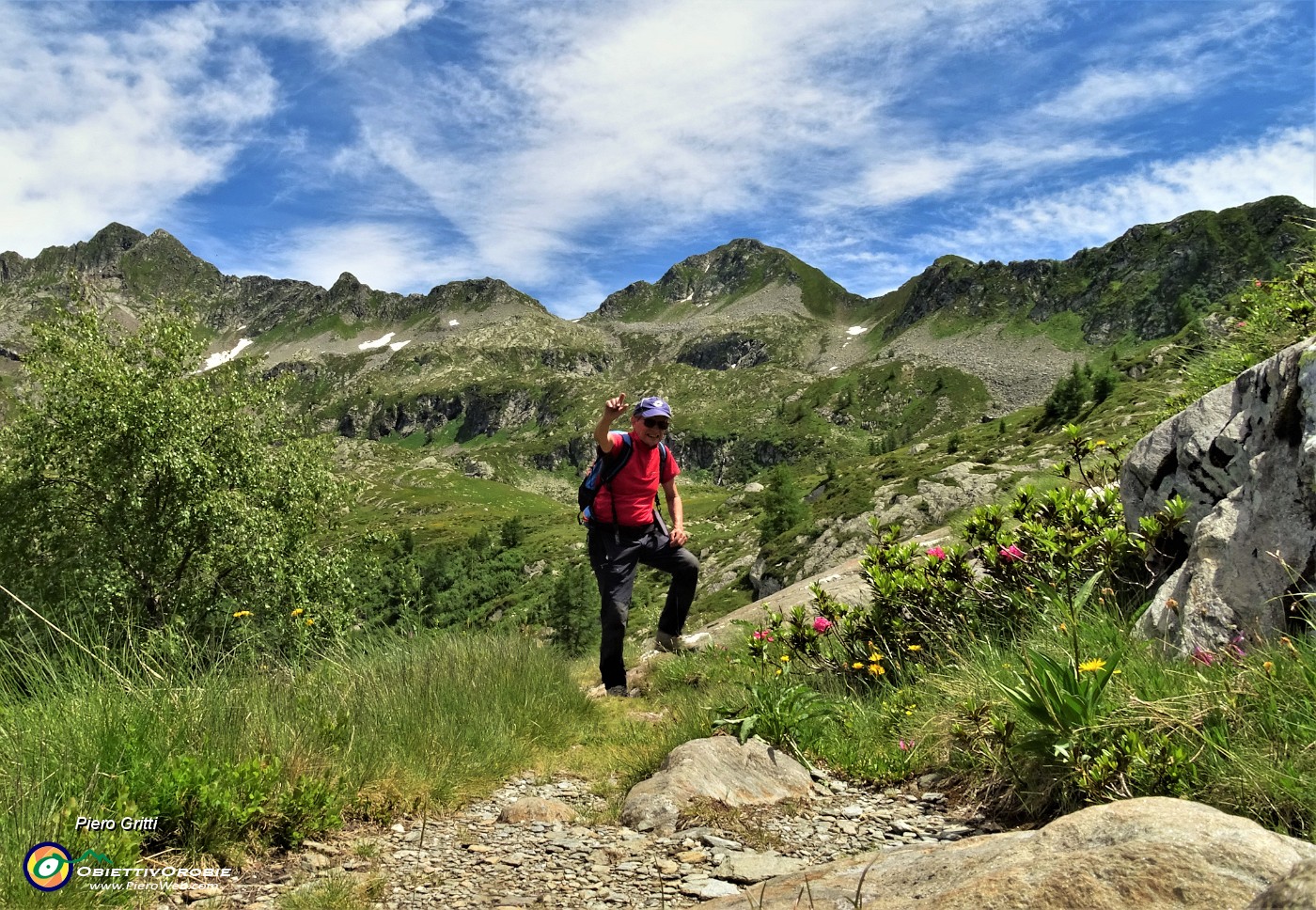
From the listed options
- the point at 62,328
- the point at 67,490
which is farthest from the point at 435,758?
the point at 62,328

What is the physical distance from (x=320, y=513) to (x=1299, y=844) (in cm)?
2896

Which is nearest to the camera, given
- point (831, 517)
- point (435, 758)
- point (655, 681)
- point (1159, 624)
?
point (1159, 624)

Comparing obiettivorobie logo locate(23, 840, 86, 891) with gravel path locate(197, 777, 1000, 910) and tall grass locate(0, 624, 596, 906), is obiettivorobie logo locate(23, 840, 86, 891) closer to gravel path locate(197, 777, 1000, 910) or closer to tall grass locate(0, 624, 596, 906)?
tall grass locate(0, 624, 596, 906)

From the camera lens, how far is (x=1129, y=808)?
8.44 feet

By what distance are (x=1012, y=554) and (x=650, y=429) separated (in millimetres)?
4307

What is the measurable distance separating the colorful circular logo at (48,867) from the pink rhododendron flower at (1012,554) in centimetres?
655

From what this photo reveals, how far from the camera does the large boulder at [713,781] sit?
14.8ft

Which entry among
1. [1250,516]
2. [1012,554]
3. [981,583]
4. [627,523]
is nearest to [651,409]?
[627,523]

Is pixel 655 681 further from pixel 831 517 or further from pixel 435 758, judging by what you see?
pixel 831 517

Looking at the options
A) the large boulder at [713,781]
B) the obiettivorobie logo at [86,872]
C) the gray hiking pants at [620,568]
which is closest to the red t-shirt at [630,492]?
the gray hiking pants at [620,568]

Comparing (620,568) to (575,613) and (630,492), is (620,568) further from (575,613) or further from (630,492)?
(575,613)

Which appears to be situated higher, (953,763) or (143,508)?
(143,508)

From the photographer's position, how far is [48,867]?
3.14 m

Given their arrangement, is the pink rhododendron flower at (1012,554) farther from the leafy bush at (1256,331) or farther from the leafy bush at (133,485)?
the leafy bush at (133,485)
